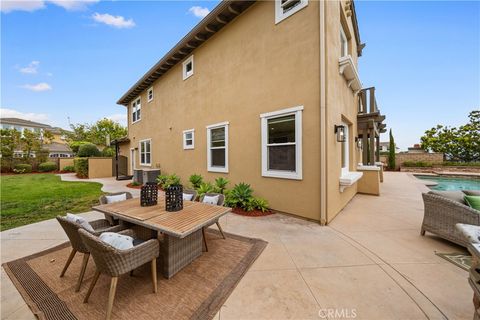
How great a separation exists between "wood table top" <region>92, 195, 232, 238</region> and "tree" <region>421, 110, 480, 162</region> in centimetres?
2687

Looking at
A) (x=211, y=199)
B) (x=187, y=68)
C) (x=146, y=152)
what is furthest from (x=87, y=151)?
(x=211, y=199)

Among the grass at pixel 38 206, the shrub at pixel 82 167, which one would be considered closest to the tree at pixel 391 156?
the grass at pixel 38 206

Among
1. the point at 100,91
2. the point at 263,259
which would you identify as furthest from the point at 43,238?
the point at 100,91

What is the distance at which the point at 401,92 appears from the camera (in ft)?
46.8

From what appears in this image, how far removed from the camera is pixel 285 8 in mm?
5094

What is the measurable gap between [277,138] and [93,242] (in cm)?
460

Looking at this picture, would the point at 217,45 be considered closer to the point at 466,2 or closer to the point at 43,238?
the point at 43,238

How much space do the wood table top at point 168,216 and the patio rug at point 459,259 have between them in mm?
3681

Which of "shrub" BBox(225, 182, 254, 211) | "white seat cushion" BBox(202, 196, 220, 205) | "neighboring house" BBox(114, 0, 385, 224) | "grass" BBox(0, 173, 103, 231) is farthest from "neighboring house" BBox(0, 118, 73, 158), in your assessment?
"white seat cushion" BBox(202, 196, 220, 205)

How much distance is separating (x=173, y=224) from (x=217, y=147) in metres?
4.92

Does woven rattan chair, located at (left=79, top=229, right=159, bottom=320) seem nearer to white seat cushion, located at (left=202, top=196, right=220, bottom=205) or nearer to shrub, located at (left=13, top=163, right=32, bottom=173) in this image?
white seat cushion, located at (left=202, top=196, right=220, bottom=205)

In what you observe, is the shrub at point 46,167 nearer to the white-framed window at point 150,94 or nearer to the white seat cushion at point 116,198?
the white-framed window at point 150,94

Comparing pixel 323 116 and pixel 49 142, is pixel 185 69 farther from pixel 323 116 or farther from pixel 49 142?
pixel 49 142

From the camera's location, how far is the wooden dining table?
7.59 feet
